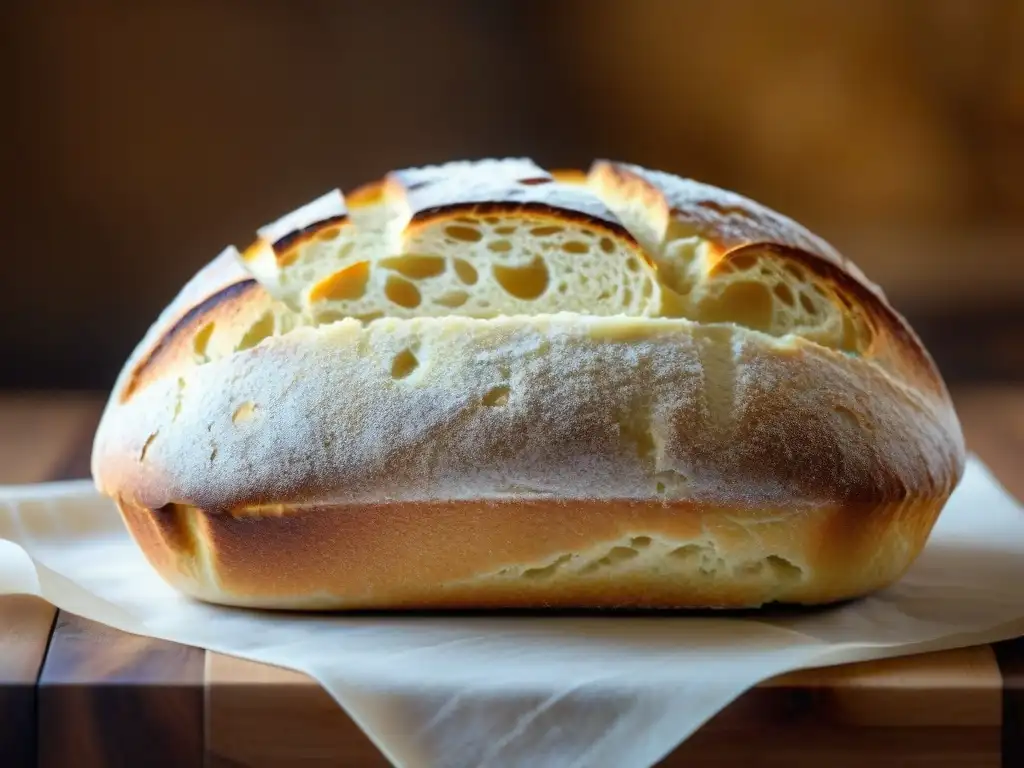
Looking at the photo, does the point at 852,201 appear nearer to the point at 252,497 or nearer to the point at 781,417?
the point at 781,417

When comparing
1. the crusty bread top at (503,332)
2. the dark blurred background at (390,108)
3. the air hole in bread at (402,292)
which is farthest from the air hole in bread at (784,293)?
the dark blurred background at (390,108)

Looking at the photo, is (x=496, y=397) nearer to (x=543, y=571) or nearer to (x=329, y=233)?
(x=543, y=571)

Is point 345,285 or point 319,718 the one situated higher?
point 345,285

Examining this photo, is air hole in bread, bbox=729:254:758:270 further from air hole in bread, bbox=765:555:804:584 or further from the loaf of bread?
air hole in bread, bbox=765:555:804:584

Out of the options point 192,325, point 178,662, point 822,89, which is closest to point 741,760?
point 178,662

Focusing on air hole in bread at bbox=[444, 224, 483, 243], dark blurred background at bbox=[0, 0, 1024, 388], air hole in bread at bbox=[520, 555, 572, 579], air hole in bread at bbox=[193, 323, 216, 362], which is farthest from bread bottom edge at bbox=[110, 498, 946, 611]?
dark blurred background at bbox=[0, 0, 1024, 388]

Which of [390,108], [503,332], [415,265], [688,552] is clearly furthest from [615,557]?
[390,108]
